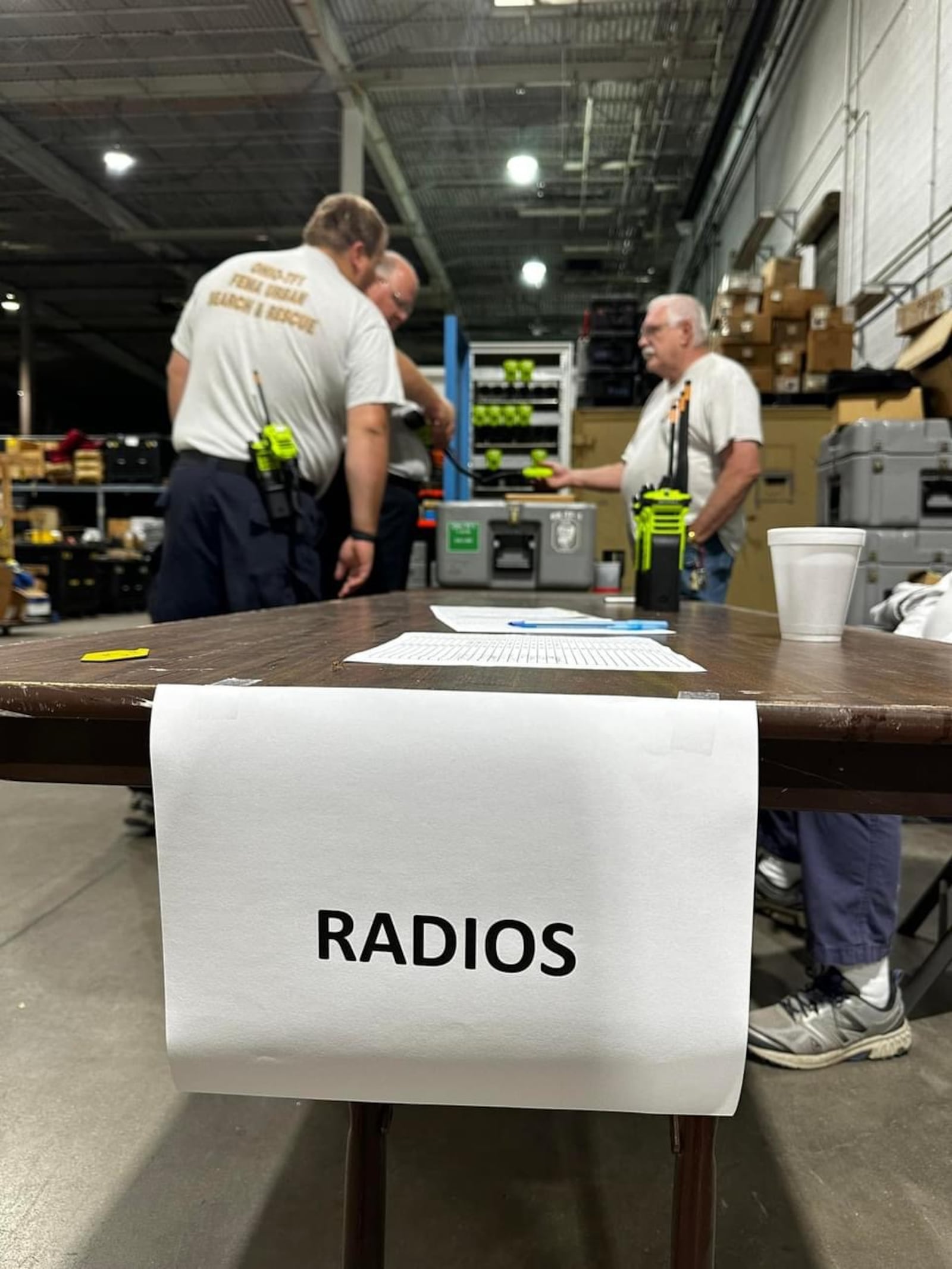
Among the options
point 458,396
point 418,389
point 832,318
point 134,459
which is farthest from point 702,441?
point 134,459

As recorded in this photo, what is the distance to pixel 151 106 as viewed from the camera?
6168 mm

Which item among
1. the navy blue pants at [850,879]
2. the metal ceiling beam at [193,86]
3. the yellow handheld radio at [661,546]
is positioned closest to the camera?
the navy blue pants at [850,879]

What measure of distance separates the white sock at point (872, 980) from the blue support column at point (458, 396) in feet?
10.6

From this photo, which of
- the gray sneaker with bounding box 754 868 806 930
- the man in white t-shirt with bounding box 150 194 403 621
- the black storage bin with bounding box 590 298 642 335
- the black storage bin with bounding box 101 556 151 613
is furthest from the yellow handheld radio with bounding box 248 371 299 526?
the black storage bin with bounding box 101 556 151 613

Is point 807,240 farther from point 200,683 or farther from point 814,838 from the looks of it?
point 200,683

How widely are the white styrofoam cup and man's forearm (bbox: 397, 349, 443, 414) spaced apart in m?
1.86

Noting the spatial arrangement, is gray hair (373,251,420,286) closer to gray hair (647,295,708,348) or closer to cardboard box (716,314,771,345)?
gray hair (647,295,708,348)

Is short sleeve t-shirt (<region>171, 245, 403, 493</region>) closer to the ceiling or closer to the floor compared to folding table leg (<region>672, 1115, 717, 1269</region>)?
closer to the ceiling

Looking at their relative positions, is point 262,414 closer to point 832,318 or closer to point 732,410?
point 732,410

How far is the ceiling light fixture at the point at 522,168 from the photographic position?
7.06 m

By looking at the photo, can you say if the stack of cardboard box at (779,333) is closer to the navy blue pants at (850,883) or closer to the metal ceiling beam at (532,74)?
the metal ceiling beam at (532,74)

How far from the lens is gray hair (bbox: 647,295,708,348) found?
253cm

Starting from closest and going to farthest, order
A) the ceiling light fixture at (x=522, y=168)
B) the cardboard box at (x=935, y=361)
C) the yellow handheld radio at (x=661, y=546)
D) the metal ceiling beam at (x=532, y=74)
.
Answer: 1. the yellow handheld radio at (x=661, y=546)
2. the cardboard box at (x=935, y=361)
3. the metal ceiling beam at (x=532, y=74)
4. the ceiling light fixture at (x=522, y=168)

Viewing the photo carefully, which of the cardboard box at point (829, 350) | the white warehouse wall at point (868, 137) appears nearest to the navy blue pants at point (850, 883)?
the white warehouse wall at point (868, 137)
